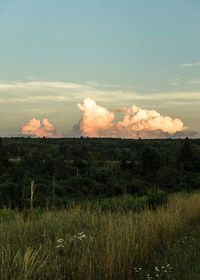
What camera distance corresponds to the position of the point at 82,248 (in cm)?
613

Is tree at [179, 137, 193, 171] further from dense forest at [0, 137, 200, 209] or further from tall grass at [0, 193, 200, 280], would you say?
tall grass at [0, 193, 200, 280]

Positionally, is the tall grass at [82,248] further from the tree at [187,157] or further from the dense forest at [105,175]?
the tree at [187,157]

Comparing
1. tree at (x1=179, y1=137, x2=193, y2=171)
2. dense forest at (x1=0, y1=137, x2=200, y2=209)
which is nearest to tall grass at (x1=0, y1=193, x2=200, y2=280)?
dense forest at (x1=0, y1=137, x2=200, y2=209)

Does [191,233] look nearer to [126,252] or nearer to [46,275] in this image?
[126,252]

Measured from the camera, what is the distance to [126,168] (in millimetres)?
113312

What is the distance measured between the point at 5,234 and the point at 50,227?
4.24 ft

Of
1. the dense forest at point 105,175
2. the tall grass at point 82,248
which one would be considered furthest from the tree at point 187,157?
the tall grass at point 82,248

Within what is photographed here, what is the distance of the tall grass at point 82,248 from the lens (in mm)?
5074

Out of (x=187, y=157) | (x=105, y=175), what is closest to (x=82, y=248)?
(x=187, y=157)

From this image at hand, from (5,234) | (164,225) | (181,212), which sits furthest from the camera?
(181,212)

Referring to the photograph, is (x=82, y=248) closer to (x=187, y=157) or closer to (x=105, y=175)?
(x=187, y=157)

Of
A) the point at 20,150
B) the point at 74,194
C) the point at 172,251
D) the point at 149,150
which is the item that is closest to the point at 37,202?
the point at 74,194

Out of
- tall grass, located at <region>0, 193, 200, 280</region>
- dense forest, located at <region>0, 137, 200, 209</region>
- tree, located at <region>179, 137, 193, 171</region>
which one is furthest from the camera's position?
tree, located at <region>179, 137, 193, 171</region>

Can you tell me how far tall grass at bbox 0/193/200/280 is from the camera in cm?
507
